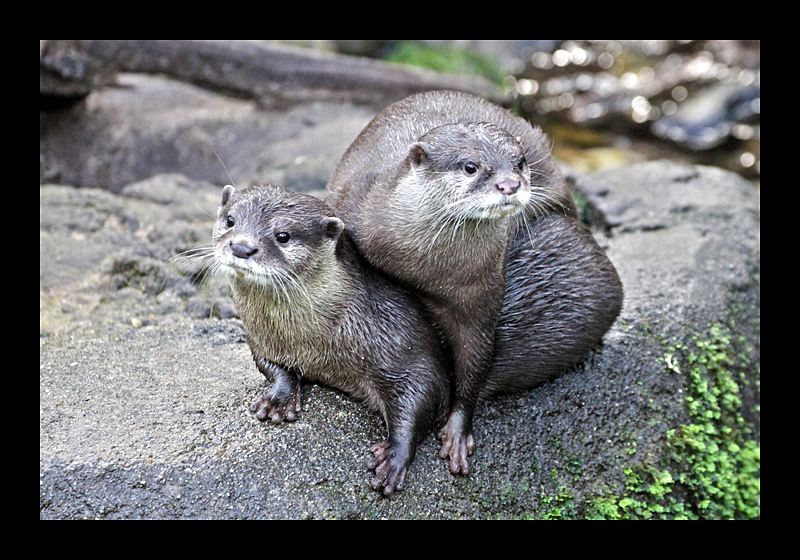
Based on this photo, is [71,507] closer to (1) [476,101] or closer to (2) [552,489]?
(2) [552,489]

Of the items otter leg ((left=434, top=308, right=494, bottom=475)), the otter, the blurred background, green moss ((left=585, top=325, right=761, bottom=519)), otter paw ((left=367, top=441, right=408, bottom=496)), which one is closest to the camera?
the otter

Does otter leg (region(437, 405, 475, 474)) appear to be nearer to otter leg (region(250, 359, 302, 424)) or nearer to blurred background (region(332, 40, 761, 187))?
otter leg (region(250, 359, 302, 424))

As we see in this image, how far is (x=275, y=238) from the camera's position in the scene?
2719mm

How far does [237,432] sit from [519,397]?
122 centimetres

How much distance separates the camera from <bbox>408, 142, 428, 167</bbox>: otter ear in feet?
9.21

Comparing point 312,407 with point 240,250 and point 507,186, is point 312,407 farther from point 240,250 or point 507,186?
point 507,186

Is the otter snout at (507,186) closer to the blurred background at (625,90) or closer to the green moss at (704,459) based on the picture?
the green moss at (704,459)

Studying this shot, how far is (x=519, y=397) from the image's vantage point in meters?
3.43

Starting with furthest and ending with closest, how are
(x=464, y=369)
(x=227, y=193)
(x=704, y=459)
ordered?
1. (x=704, y=459)
2. (x=464, y=369)
3. (x=227, y=193)

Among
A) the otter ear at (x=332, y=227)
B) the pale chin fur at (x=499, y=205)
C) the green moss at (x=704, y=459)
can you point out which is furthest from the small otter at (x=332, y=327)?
the green moss at (x=704, y=459)

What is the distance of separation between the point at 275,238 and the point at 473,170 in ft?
2.37

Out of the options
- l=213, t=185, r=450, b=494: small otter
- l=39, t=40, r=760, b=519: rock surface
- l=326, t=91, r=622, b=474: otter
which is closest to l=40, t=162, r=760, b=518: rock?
Answer: l=39, t=40, r=760, b=519: rock surface

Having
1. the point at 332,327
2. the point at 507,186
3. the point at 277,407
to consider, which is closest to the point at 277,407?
the point at 277,407

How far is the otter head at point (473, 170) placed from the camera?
8.72 ft
